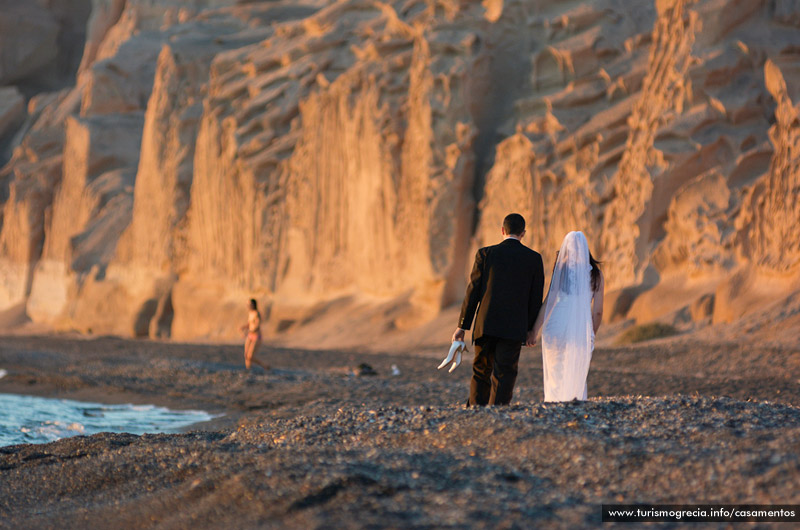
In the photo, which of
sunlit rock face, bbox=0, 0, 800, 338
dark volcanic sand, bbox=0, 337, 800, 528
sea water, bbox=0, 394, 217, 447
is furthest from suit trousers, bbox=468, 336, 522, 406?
sunlit rock face, bbox=0, 0, 800, 338

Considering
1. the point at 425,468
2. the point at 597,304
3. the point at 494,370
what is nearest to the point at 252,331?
the point at 494,370

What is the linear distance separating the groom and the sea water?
4884 mm

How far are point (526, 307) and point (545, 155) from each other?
1599cm

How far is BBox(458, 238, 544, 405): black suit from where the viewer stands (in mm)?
6281

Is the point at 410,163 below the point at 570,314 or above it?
above

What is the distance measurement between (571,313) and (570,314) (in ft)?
0.03

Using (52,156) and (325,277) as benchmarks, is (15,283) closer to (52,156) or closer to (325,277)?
(52,156)

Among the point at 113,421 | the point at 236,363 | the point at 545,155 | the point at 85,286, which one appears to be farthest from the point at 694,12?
the point at 85,286

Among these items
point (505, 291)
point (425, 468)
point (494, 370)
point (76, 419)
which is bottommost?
point (76, 419)

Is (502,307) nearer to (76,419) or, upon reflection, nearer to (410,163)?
(76,419)

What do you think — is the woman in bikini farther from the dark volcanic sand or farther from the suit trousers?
the suit trousers

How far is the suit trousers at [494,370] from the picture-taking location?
6316 mm

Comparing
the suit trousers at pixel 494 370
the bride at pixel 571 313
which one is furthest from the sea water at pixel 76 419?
the bride at pixel 571 313

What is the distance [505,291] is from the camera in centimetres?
631
